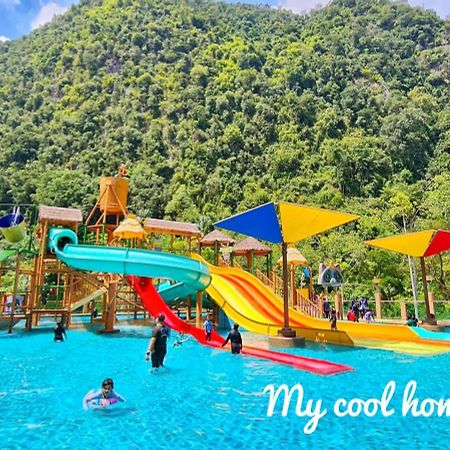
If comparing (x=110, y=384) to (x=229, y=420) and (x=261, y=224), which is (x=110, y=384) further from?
(x=261, y=224)

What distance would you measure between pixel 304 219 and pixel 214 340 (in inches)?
190

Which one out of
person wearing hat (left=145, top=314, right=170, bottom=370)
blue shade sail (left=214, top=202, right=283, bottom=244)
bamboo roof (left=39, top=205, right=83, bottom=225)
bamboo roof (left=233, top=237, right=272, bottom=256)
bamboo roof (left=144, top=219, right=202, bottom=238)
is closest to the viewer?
person wearing hat (left=145, top=314, right=170, bottom=370)

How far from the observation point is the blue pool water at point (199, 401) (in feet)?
16.3

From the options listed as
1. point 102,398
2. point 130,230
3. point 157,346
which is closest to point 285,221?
point 157,346

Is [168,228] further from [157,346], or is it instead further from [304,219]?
[157,346]

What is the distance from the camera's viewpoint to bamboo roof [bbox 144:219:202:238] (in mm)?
18453

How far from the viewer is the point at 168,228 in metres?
18.8

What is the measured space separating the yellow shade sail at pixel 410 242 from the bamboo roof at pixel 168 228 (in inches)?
326

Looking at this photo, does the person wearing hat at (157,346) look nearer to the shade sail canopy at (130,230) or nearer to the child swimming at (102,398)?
the child swimming at (102,398)

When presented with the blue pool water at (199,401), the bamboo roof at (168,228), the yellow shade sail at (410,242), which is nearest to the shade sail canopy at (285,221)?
the yellow shade sail at (410,242)

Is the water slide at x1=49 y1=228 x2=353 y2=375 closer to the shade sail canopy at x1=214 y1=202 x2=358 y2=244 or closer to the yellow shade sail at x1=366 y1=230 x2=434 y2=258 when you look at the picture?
the shade sail canopy at x1=214 y1=202 x2=358 y2=244

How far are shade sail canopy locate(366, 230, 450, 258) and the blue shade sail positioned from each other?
5.18 meters

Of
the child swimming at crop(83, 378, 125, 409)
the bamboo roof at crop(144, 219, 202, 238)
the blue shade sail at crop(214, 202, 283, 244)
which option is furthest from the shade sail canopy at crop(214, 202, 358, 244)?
the child swimming at crop(83, 378, 125, 409)

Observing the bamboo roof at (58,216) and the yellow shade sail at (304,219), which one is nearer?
the yellow shade sail at (304,219)
